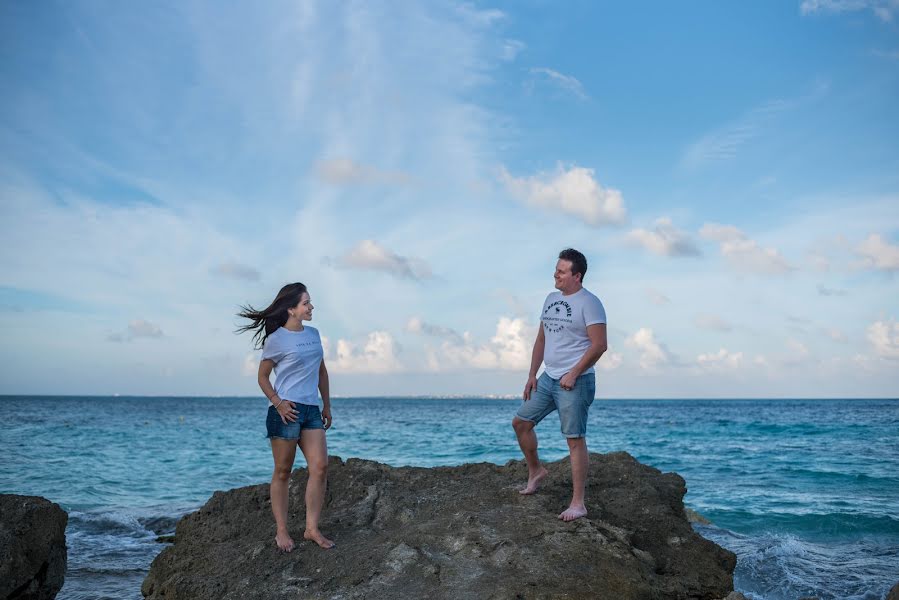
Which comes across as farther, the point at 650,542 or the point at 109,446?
the point at 109,446

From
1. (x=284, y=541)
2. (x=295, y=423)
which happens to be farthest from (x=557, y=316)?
(x=284, y=541)

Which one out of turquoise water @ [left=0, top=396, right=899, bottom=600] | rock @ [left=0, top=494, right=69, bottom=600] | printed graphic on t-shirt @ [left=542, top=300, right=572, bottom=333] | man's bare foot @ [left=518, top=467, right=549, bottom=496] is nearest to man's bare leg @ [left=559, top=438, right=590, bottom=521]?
man's bare foot @ [left=518, top=467, right=549, bottom=496]

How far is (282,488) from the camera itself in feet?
18.2

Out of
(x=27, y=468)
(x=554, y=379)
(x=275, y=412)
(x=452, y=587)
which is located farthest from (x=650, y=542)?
(x=27, y=468)

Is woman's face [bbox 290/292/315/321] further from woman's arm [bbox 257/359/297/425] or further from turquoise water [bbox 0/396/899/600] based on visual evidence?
turquoise water [bbox 0/396/899/600]

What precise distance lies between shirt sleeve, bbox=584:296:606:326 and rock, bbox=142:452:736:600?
1630mm

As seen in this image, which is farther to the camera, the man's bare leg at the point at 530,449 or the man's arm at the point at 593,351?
the man's bare leg at the point at 530,449

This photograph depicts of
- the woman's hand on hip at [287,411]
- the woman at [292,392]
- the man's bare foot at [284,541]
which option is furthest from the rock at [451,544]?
the woman's hand on hip at [287,411]

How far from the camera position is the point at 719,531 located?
10430 millimetres

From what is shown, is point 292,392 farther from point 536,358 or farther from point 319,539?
point 536,358

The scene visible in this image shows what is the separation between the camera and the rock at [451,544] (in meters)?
4.81

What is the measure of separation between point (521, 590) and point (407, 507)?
1.84m

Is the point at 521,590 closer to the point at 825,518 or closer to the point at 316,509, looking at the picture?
the point at 316,509

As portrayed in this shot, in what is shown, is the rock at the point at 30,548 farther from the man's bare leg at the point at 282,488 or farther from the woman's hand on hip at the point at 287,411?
the woman's hand on hip at the point at 287,411
